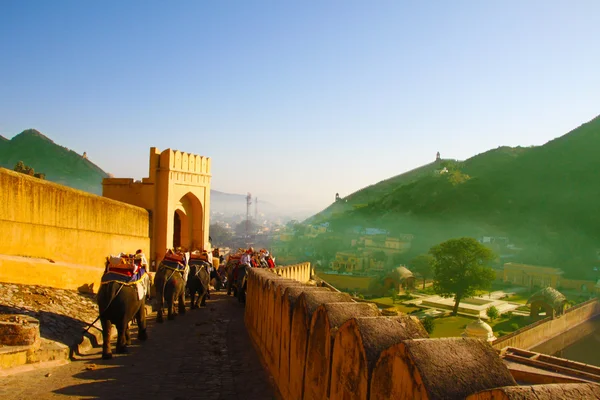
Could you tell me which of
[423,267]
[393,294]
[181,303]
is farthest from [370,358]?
[423,267]

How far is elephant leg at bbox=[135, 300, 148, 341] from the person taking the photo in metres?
8.65

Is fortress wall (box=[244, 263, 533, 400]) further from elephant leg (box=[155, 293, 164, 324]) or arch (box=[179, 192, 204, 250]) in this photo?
arch (box=[179, 192, 204, 250])

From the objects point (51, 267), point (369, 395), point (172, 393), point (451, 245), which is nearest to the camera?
point (369, 395)

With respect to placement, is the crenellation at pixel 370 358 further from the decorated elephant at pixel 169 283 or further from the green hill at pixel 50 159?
the green hill at pixel 50 159

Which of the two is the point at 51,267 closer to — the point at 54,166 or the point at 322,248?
the point at 54,166

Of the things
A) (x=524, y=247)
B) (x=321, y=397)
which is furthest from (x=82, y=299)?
(x=524, y=247)

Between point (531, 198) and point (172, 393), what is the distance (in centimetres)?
10945

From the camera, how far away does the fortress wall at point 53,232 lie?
905cm

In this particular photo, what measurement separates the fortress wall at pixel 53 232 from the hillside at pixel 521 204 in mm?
65301

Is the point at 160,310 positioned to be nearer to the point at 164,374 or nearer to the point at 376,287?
the point at 164,374

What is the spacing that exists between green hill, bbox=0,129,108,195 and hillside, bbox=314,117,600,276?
50.4 metres

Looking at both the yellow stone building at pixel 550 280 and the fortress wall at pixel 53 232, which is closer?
the fortress wall at pixel 53 232

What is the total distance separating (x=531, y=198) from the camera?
104 metres

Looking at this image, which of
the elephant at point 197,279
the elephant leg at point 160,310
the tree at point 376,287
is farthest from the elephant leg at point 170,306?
the tree at point 376,287
